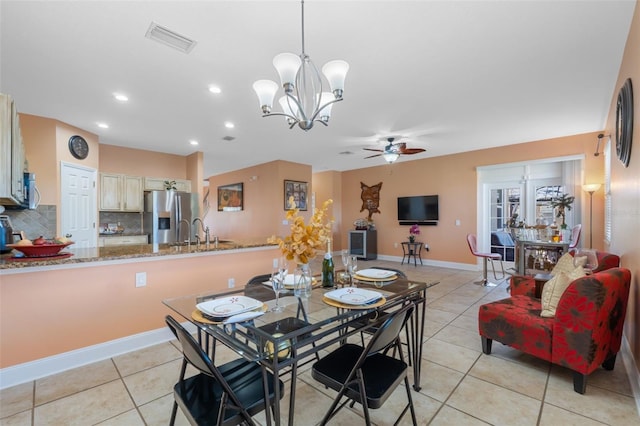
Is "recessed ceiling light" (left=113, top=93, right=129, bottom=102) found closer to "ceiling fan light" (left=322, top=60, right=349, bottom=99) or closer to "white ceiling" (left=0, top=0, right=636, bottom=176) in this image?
"white ceiling" (left=0, top=0, right=636, bottom=176)

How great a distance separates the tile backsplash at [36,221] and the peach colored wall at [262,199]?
362 cm

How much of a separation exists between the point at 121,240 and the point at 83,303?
3442 mm

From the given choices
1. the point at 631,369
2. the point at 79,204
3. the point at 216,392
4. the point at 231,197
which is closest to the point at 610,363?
the point at 631,369

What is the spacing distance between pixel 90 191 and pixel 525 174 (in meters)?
7.95

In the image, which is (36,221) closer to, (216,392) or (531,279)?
(216,392)

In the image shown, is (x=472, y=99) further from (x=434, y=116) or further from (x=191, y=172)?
(x=191, y=172)

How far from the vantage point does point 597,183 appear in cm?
465

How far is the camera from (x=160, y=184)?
5.95 meters

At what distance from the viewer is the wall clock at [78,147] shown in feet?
14.1

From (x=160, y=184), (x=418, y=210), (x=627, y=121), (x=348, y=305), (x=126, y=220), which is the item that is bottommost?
(x=348, y=305)

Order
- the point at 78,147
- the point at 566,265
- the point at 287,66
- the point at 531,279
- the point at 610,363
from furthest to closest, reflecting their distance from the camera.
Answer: the point at 78,147
the point at 531,279
the point at 566,265
the point at 610,363
the point at 287,66

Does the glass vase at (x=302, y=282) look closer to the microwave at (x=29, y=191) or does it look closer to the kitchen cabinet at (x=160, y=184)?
the microwave at (x=29, y=191)

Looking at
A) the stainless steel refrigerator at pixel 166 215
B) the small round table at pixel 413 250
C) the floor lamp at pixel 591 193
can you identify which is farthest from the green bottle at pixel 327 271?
the small round table at pixel 413 250

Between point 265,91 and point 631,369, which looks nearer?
point 631,369
